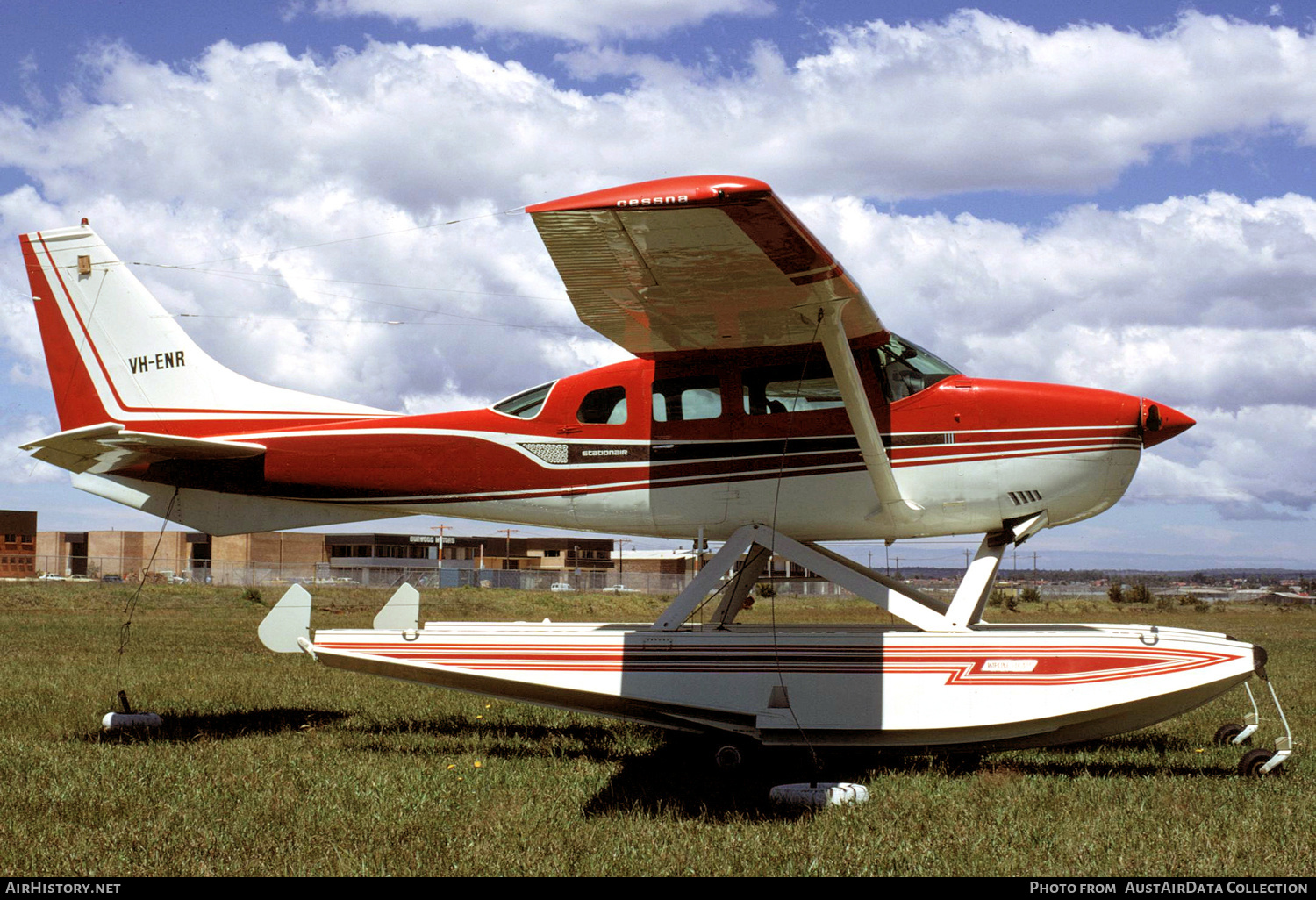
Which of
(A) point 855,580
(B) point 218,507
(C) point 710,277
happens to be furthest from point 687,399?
(B) point 218,507

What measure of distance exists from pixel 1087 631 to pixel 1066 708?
2.14 feet

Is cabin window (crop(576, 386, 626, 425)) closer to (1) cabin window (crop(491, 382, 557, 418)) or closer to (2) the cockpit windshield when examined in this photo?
(1) cabin window (crop(491, 382, 557, 418))

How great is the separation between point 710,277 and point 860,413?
164cm

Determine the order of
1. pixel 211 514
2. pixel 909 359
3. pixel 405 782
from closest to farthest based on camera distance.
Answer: pixel 405 782 → pixel 909 359 → pixel 211 514

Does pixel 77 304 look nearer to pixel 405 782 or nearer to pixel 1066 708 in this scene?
pixel 405 782

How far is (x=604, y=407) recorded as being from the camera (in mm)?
8836

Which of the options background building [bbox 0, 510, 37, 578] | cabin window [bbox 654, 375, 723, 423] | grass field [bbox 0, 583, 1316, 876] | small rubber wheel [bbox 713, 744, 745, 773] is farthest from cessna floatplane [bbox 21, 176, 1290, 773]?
background building [bbox 0, 510, 37, 578]

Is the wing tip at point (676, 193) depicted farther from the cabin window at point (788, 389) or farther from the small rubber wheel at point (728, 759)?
the small rubber wheel at point (728, 759)

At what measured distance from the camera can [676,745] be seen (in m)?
8.94

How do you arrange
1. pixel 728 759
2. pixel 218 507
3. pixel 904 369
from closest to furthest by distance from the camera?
pixel 728 759 → pixel 904 369 → pixel 218 507

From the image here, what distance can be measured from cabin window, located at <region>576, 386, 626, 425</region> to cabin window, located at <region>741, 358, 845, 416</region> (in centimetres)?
104

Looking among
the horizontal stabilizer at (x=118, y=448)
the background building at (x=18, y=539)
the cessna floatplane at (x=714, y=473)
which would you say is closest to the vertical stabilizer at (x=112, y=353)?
the cessna floatplane at (x=714, y=473)

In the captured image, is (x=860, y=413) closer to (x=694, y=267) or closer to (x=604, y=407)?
(x=694, y=267)
